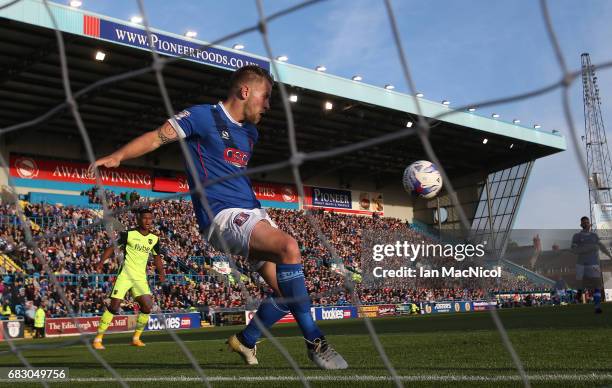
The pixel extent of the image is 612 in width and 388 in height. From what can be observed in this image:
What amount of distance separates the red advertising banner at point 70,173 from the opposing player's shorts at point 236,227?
20284mm

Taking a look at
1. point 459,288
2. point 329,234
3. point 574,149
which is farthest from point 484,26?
point 459,288

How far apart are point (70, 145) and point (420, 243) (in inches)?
698

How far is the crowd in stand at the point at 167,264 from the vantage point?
18609mm

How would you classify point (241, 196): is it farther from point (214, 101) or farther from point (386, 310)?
point (386, 310)

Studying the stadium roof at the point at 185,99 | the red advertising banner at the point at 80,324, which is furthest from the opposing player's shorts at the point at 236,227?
the red advertising banner at the point at 80,324

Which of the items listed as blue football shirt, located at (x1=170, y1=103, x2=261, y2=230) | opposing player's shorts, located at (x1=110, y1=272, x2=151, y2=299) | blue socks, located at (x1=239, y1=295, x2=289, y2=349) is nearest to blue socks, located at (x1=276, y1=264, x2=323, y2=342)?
blue socks, located at (x1=239, y1=295, x2=289, y2=349)

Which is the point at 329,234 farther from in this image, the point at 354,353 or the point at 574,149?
the point at 574,149

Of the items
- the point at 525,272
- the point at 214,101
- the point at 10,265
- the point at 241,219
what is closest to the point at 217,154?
the point at 241,219

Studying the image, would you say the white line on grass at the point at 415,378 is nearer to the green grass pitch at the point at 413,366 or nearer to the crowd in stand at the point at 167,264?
the green grass pitch at the point at 413,366

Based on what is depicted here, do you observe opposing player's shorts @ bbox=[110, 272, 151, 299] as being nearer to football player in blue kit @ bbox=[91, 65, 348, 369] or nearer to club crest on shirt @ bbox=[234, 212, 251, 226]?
football player in blue kit @ bbox=[91, 65, 348, 369]

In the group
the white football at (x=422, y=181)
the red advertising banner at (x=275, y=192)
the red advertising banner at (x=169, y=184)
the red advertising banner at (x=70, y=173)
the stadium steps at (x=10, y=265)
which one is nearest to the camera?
the white football at (x=422, y=181)

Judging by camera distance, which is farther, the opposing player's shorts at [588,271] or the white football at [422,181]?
the opposing player's shorts at [588,271]

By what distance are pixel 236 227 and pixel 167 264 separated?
64.5ft

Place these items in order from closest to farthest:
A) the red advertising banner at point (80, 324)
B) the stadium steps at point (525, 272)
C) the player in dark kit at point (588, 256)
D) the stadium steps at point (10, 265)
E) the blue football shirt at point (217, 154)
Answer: the blue football shirt at point (217, 154)
the player in dark kit at point (588, 256)
the red advertising banner at point (80, 324)
the stadium steps at point (10, 265)
the stadium steps at point (525, 272)
